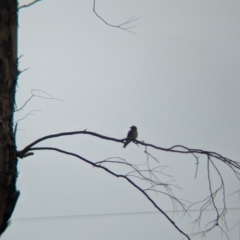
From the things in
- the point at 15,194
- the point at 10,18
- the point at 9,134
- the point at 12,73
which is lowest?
the point at 15,194

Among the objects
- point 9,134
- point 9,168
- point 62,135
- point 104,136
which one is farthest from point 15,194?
point 104,136

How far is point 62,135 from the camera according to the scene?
158 centimetres

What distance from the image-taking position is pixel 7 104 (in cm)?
Answer: 128

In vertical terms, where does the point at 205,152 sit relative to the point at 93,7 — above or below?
below

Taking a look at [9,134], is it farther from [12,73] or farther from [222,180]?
[222,180]

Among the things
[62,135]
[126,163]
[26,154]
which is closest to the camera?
[26,154]

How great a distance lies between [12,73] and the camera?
4.25ft

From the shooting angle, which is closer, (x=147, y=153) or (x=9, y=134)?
(x=9, y=134)

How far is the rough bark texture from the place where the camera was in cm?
125

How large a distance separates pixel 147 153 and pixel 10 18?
0.82 metres

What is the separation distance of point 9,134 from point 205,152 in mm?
827

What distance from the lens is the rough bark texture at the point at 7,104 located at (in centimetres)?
125

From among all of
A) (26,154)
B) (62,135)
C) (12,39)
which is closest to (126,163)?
(62,135)

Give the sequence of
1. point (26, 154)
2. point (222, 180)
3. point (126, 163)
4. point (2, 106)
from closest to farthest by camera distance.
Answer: point (2, 106) < point (26, 154) < point (126, 163) < point (222, 180)
